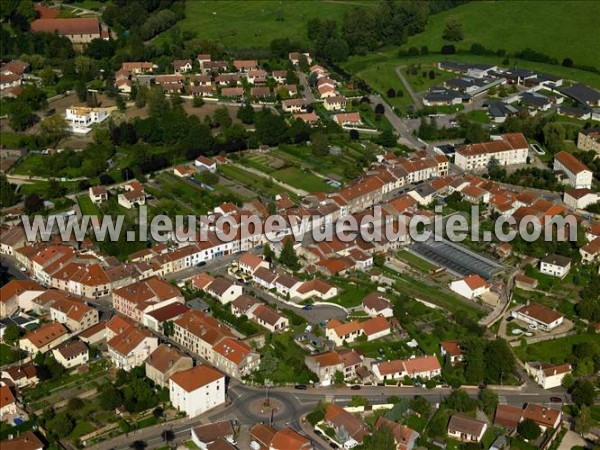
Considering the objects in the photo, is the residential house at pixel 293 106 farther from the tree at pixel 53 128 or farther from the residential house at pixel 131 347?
the residential house at pixel 131 347

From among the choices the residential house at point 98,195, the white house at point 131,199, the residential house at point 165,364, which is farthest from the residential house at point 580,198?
the residential house at point 98,195

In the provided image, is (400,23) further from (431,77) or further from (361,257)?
(361,257)

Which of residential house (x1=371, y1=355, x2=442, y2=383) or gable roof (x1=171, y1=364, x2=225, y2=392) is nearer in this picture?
gable roof (x1=171, y1=364, x2=225, y2=392)

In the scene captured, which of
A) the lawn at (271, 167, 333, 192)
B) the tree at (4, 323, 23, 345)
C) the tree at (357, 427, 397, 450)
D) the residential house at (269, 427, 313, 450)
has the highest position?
the tree at (357, 427, 397, 450)

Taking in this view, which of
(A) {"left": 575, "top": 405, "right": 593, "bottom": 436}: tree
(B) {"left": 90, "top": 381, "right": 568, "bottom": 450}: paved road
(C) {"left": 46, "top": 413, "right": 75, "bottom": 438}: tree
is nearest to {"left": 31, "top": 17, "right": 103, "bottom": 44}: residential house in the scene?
(B) {"left": 90, "top": 381, "right": 568, "bottom": 450}: paved road

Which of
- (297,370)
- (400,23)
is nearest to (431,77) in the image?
(400,23)

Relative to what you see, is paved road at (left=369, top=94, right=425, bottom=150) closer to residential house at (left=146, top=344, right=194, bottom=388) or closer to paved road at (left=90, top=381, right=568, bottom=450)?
paved road at (left=90, top=381, right=568, bottom=450)
